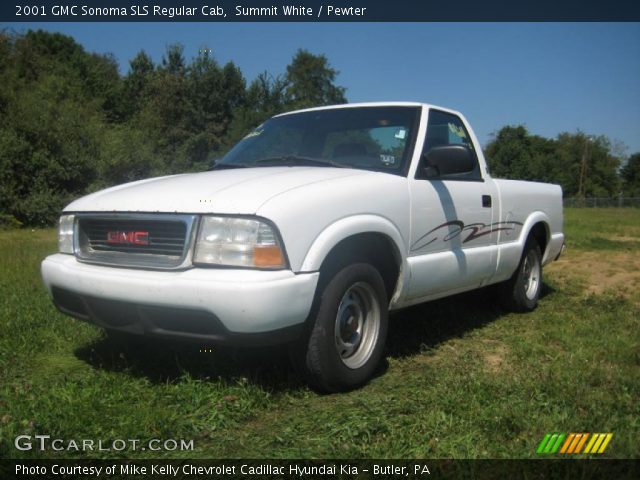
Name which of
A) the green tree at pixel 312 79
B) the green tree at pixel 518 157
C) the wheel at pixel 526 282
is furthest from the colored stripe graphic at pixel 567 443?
the green tree at pixel 518 157

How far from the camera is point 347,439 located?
2.64 metres

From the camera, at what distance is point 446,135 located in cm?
468

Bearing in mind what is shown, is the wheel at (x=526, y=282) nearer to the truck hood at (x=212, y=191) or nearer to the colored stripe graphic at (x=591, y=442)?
the truck hood at (x=212, y=191)

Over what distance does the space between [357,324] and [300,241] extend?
0.85 metres

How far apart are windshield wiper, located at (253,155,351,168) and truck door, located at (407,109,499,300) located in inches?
22.4

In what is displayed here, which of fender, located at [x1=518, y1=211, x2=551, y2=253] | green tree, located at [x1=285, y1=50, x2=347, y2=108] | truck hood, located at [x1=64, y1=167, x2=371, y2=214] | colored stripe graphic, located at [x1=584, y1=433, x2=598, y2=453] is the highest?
green tree, located at [x1=285, y1=50, x2=347, y2=108]

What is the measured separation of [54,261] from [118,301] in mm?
747

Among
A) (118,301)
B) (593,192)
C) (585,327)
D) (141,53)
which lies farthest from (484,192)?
(593,192)

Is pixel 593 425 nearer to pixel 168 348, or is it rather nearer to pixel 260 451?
pixel 260 451

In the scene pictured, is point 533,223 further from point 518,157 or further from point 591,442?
point 518,157

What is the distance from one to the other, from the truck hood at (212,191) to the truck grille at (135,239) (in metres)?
0.05

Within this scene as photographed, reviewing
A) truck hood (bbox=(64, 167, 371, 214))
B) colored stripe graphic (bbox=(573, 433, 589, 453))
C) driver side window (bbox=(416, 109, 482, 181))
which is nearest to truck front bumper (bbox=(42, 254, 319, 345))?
truck hood (bbox=(64, 167, 371, 214))

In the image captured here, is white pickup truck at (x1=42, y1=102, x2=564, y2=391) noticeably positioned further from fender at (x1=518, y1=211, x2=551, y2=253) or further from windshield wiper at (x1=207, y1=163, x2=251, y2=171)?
fender at (x1=518, y1=211, x2=551, y2=253)

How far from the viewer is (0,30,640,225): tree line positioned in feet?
53.7
